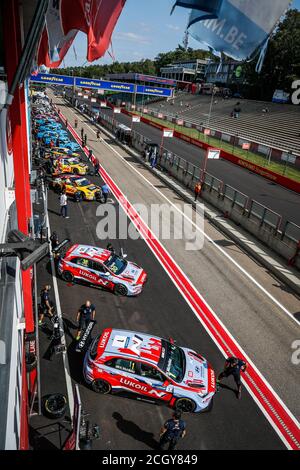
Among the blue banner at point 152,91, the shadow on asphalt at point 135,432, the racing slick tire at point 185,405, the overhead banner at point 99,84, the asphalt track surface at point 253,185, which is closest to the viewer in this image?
the shadow on asphalt at point 135,432

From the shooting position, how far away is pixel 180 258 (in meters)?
→ 17.1

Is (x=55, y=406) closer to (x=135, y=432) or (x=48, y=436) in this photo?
(x=48, y=436)

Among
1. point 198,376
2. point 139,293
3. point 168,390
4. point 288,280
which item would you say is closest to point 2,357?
point 168,390

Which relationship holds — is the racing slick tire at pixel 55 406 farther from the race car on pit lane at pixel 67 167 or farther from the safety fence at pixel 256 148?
the safety fence at pixel 256 148

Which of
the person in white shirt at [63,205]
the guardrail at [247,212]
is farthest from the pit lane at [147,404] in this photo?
the guardrail at [247,212]

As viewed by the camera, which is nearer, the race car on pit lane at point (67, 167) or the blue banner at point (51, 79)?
the race car on pit lane at point (67, 167)

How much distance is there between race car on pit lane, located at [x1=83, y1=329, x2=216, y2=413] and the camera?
885 centimetres

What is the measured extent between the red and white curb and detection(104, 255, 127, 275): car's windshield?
248 centimetres

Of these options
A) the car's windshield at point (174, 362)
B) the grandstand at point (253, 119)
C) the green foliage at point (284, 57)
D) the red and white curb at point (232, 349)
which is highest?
the green foliage at point (284, 57)

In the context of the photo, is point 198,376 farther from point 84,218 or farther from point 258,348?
point 84,218

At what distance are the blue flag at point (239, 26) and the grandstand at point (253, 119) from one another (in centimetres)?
4153

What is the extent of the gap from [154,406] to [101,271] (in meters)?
5.76

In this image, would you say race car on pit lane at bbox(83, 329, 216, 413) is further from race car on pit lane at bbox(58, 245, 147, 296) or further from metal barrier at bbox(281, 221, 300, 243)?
metal barrier at bbox(281, 221, 300, 243)

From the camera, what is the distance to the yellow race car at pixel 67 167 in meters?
27.8
